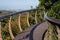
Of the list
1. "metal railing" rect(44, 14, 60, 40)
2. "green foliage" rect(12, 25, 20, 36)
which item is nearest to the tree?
"metal railing" rect(44, 14, 60, 40)

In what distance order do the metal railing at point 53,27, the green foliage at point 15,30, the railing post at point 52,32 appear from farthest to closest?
the green foliage at point 15,30
the railing post at point 52,32
the metal railing at point 53,27

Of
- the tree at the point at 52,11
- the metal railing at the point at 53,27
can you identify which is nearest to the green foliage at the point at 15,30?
the tree at the point at 52,11

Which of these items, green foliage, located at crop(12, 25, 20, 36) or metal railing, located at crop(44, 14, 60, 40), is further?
green foliage, located at crop(12, 25, 20, 36)

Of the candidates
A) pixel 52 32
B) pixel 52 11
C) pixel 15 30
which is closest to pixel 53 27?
pixel 52 32

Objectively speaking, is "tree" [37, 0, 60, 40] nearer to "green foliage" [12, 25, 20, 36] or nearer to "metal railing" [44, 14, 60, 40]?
"metal railing" [44, 14, 60, 40]

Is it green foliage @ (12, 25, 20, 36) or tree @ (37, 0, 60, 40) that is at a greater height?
tree @ (37, 0, 60, 40)

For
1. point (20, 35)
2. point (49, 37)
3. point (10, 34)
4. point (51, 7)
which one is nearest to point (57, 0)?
point (51, 7)

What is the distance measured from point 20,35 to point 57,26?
4052 mm

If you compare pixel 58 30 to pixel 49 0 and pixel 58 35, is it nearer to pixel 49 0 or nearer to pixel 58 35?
pixel 58 35

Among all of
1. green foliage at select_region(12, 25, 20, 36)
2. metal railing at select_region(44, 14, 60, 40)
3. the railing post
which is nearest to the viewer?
metal railing at select_region(44, 14, 60, 40)

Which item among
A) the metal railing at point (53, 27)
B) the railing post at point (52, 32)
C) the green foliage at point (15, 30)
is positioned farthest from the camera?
the green foliage at point (15, 30)

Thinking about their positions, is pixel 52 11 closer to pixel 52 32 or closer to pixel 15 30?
pixel 52 32

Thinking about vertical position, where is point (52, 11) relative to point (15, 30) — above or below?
above

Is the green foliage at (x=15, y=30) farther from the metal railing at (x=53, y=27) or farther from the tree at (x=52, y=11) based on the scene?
the metal railing at (x=53, y=27)
